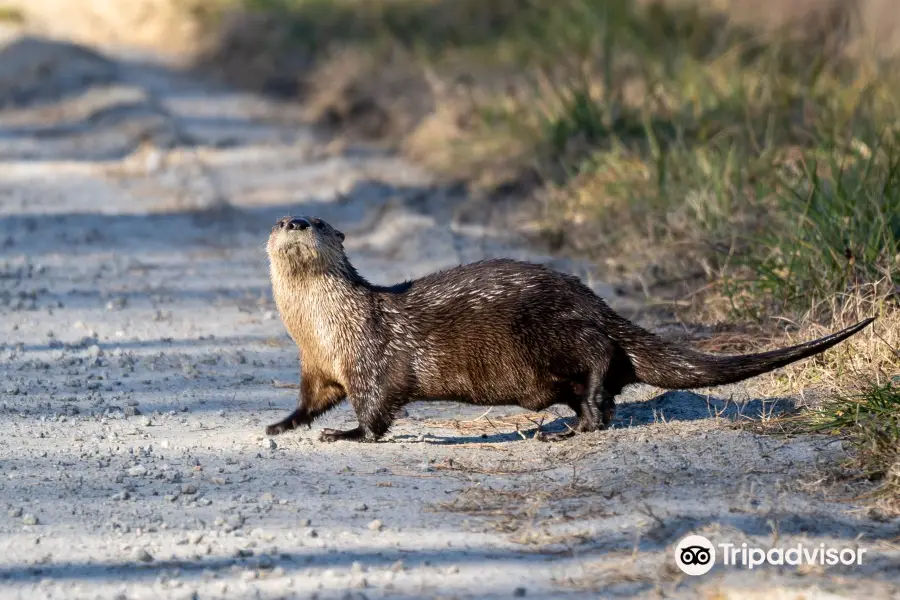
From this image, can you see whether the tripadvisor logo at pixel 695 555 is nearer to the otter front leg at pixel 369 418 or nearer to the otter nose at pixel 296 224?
the otter front leg at pixel 369 418

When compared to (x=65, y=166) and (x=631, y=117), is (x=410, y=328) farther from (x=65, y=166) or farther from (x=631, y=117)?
(x=65, y=166)

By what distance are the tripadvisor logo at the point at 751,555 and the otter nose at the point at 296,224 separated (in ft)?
6.56

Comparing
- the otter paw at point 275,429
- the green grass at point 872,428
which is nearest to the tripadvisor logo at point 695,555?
the green grass at point 872,428

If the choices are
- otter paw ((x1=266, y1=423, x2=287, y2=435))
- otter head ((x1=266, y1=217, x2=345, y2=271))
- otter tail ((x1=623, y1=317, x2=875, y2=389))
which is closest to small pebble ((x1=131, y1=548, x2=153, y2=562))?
otter paw ((x1=266, y1=423, x2=287, y2=435))

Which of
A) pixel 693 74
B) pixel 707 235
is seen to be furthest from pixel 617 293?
pixel 693 74

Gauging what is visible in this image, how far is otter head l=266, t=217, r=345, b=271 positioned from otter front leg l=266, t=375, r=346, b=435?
0.44 meters

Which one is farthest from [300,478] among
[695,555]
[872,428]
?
[872,428]

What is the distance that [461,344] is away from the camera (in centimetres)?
477

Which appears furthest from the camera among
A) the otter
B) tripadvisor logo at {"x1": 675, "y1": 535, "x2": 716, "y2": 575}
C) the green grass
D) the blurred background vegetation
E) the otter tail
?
the blurred background vegetation

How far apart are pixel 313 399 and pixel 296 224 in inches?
26.2

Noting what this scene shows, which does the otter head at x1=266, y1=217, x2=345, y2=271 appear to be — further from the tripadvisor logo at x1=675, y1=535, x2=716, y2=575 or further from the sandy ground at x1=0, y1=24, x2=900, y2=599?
the tripadvisor logo at x1=675, y1=535, x2=716, y2=575

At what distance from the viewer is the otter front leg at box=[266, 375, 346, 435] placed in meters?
4.87

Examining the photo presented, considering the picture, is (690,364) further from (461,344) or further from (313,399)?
(313,399)

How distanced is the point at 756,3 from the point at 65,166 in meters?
7.98
